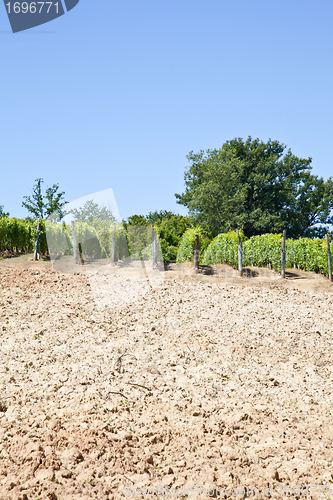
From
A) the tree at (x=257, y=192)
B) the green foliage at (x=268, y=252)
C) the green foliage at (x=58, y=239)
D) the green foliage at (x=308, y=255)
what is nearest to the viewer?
the green foliage at (x=308, y=255)

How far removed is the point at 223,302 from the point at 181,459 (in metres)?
5.48

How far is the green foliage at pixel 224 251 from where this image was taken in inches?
553

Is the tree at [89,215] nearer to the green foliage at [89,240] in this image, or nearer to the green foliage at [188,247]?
the green foliage at [89,240]

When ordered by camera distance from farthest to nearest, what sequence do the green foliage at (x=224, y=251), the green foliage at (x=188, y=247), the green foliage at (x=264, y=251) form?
the green foliage at (x=188, y=247)
the green foliage at (x=264, y=251)
the green foliage at (x=224, y=251)

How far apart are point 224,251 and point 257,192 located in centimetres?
1419

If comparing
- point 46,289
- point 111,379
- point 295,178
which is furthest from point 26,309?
point 295,178

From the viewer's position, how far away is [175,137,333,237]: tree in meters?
25.9

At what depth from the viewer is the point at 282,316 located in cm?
830

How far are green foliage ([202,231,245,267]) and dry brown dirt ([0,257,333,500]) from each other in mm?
4600

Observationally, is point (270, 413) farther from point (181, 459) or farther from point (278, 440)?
point (181, 459)

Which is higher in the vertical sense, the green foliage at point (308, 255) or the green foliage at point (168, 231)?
the green foliage at point (168, 231)

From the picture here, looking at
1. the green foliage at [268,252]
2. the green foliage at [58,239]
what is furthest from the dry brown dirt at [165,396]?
the green foliage at [58,239]

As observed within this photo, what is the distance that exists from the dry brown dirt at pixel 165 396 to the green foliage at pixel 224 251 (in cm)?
460

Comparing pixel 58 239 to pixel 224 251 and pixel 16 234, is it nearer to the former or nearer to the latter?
pixel 16 234
